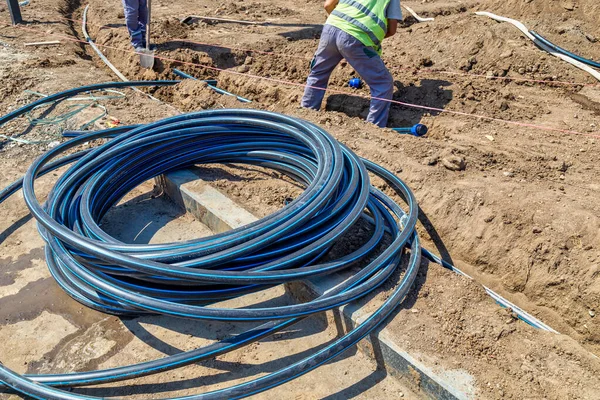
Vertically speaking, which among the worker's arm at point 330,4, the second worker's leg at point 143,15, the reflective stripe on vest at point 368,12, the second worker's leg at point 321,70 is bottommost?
the second worker's leg at point 143,15

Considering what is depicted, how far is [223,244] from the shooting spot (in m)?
2.93

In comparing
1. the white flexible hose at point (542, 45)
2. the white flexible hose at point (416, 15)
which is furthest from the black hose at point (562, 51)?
the white flexible hose at point (416, 15)

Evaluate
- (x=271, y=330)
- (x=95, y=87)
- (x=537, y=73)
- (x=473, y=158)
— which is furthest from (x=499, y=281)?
(x=95, y=87)

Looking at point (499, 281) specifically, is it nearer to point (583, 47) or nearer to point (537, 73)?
point (537, 73)

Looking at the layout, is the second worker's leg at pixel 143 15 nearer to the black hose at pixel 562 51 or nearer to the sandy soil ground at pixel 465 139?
the sandy soil ground at pixel 465 139

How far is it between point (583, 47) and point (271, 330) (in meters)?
6.57

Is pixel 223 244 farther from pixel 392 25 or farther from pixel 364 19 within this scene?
pixel 392 25

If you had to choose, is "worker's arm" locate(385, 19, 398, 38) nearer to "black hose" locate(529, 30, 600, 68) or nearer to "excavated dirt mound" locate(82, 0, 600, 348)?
"excavated dirt mound" locate(82, 0, 600, 348)

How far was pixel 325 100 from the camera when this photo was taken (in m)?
6.30

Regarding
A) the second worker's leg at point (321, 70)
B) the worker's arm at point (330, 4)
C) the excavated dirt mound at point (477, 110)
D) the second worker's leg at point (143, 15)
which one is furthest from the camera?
the second worker's leg at point (143, 15)

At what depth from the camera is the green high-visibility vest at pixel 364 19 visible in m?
5.11

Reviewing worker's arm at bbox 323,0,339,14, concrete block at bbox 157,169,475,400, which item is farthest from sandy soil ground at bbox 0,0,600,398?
worker's arm at bbox 323,0,339,14

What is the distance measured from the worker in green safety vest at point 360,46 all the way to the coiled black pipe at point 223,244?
5.42 ft

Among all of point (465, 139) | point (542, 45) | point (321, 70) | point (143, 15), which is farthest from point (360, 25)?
point (143, 15)
